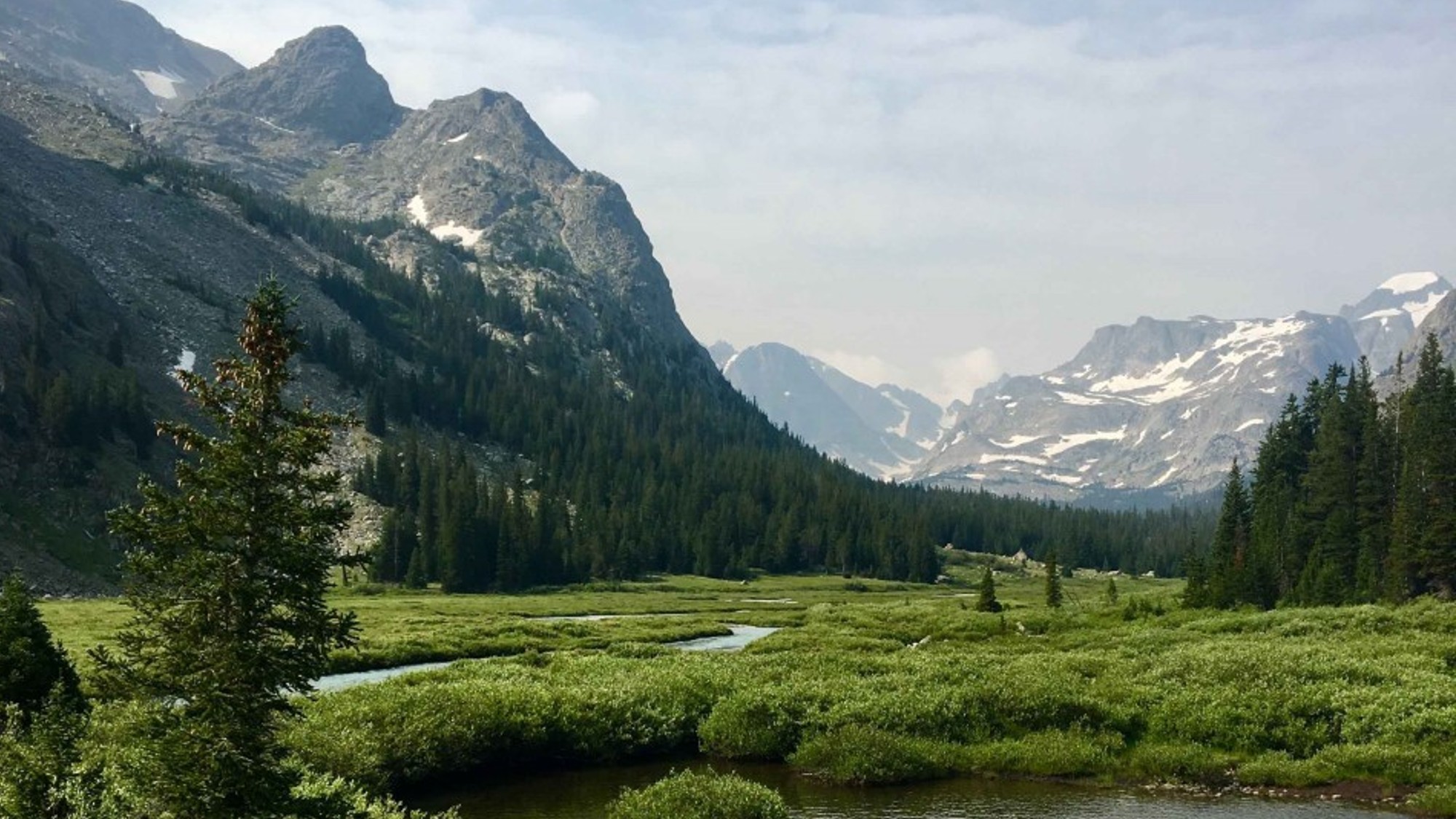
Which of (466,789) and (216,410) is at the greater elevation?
(216,410)

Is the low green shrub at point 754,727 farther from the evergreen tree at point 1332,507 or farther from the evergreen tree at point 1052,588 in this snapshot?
the evergreen tree at point 1332,507

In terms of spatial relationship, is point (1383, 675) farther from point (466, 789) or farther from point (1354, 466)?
point (1354, 466)

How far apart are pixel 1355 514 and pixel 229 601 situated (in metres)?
125

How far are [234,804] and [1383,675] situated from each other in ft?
168

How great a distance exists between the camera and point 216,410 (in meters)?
22.8

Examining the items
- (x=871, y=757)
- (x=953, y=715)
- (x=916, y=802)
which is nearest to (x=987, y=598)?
(x=953, y=715)

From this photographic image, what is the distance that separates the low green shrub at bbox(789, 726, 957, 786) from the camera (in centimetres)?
4225

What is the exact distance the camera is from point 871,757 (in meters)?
42.5

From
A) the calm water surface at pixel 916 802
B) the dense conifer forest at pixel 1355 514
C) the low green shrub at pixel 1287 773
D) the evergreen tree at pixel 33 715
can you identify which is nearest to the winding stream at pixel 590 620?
the evergreen tree at pixel 33 715

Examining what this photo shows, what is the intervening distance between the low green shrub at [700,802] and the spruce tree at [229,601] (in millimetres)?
13928

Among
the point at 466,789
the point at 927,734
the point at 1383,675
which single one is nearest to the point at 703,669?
the point at 927,734

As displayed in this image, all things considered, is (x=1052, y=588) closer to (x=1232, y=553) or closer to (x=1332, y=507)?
(x=1232, y=553)

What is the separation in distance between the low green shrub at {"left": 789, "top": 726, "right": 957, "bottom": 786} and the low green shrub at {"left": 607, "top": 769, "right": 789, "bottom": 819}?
6761mm

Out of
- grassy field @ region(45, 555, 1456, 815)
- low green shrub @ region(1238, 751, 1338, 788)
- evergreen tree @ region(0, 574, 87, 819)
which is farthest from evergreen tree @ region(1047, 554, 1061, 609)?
evergreen tree @ region(0, 574, 87, 819)
